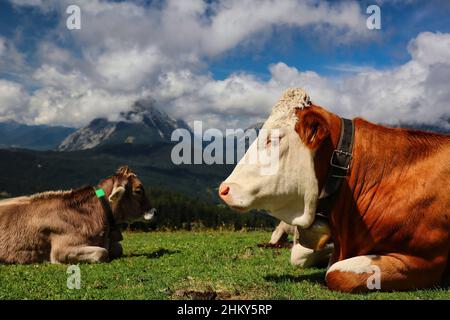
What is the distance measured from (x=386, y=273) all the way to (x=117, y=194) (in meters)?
8.84

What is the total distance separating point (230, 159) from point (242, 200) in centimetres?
182

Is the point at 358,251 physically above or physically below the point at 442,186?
below

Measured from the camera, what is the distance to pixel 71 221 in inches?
520

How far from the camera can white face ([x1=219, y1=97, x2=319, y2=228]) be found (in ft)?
22.2

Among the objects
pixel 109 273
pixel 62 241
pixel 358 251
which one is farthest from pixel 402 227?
pixel 62 241

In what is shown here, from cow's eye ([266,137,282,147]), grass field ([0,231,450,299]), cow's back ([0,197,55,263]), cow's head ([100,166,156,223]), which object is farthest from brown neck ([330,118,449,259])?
cow's back ([0,197,55,263])

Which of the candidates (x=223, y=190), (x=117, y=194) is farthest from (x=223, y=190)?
(x=117, y=194)

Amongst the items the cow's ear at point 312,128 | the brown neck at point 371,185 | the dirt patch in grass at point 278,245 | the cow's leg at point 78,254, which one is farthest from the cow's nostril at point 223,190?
the dirt patch in grass at point 278,245

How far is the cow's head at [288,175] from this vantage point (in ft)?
22.2

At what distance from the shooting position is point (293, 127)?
22.7 feet

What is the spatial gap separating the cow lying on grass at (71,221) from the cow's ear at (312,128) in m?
7.41
